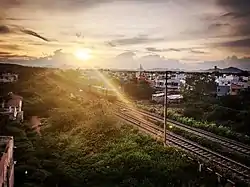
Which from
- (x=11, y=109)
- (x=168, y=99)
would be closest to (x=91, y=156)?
(x=11, y=109)

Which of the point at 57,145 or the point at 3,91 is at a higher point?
the point at 3,91

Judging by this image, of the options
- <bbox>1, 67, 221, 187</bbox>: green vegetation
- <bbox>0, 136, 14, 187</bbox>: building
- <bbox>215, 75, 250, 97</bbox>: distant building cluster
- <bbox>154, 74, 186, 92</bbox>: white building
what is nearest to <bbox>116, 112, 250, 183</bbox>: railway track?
<bbox>1, 67, 221, 187</bbox>: green vegetation

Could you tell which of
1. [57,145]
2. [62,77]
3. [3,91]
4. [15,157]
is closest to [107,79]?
[62,77]

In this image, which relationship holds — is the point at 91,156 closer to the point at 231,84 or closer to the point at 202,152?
the point at 202,152

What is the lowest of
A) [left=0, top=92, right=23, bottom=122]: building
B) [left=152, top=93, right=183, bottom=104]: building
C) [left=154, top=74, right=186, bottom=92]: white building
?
[left=152, top=93, right=183, bottom=104]: building

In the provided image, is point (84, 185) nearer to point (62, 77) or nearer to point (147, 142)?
point (147, 142)

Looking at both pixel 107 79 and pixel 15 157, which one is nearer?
pixel 15 157

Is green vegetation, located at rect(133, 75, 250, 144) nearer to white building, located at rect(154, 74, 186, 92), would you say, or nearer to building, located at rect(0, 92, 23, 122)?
building, located at rect(0, 92, 23, 122)
